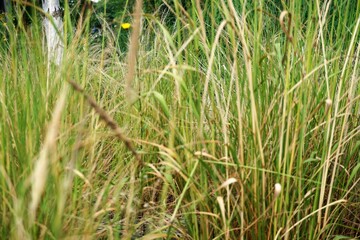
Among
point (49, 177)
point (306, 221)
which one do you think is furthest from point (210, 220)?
point (49, 177)

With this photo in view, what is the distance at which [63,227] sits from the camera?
1250 mm

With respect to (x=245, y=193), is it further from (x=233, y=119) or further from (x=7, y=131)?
(x=7, y=131)

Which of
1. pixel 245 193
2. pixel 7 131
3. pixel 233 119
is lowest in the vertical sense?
pixel 245 193

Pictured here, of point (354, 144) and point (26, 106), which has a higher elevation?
point (26, 106)

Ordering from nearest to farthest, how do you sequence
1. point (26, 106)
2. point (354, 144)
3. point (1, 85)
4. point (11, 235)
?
point (11, 235)
point (26, 106)
point (1, 85)
point (354, 144)

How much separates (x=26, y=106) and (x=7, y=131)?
0.40 ft

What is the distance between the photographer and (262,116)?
163 centimetres

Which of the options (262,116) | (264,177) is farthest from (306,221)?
(262,116)

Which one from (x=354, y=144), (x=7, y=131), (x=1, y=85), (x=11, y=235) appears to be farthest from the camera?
(x=354, y=144)

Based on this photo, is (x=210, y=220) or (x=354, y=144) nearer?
(x=210, y=220)

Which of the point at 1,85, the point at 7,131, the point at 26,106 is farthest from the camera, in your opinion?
the point at 1,85

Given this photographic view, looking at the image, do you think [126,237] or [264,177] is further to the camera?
[264,177]

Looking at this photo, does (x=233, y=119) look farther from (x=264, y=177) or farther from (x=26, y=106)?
(x=26, y=106)

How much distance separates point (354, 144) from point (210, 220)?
515 millimetres
